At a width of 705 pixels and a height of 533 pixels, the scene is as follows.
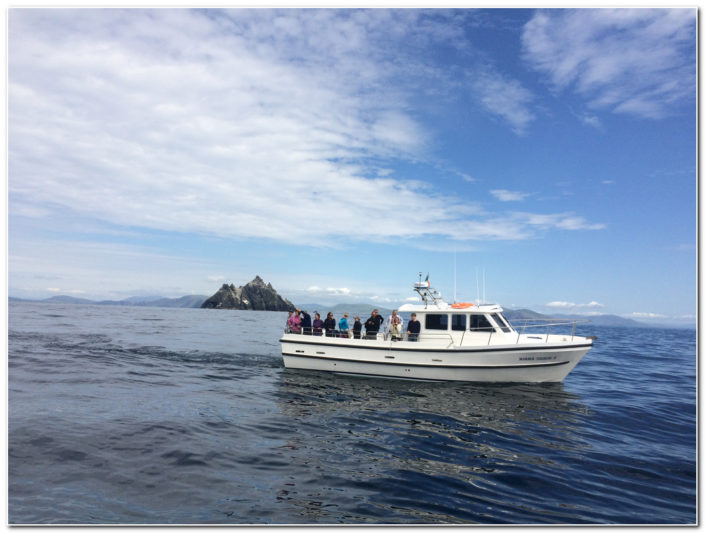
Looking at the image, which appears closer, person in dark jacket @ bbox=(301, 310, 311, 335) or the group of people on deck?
the group of people on deck

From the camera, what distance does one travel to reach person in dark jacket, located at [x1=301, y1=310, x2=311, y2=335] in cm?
1839

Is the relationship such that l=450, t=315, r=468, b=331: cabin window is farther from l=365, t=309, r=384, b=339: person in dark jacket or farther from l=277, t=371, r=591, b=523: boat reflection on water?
l=365, t=309, r=384, b=339: person in dark jacket

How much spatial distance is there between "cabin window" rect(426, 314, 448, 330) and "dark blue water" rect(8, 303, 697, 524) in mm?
2647

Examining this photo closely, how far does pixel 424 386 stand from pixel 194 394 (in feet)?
29.8

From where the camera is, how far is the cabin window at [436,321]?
16.5 meters

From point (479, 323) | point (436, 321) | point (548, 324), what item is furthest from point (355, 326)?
point (548, 324)

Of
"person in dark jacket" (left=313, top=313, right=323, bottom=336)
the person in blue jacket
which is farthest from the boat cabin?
"person in dark jacket" (left=313, top=313, right=323, bottom=336)

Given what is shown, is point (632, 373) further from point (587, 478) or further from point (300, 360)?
point (300, 360)

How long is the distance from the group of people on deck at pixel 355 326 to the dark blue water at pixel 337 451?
2.22 meters

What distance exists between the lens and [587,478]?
306 inches

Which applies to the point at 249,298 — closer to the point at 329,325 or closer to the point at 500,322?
the point at 329,325

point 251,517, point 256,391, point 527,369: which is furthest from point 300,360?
point 251,517

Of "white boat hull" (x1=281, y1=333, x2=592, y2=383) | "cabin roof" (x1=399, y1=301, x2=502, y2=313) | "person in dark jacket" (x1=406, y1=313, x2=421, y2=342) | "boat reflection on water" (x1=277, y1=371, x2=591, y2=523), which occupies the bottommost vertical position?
"boat reflection on water" (x1=277, y1=371, x2=591, y2=523)

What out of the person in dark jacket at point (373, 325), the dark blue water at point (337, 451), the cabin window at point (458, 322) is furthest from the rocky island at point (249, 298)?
the dark blue water at point (337, 451)
